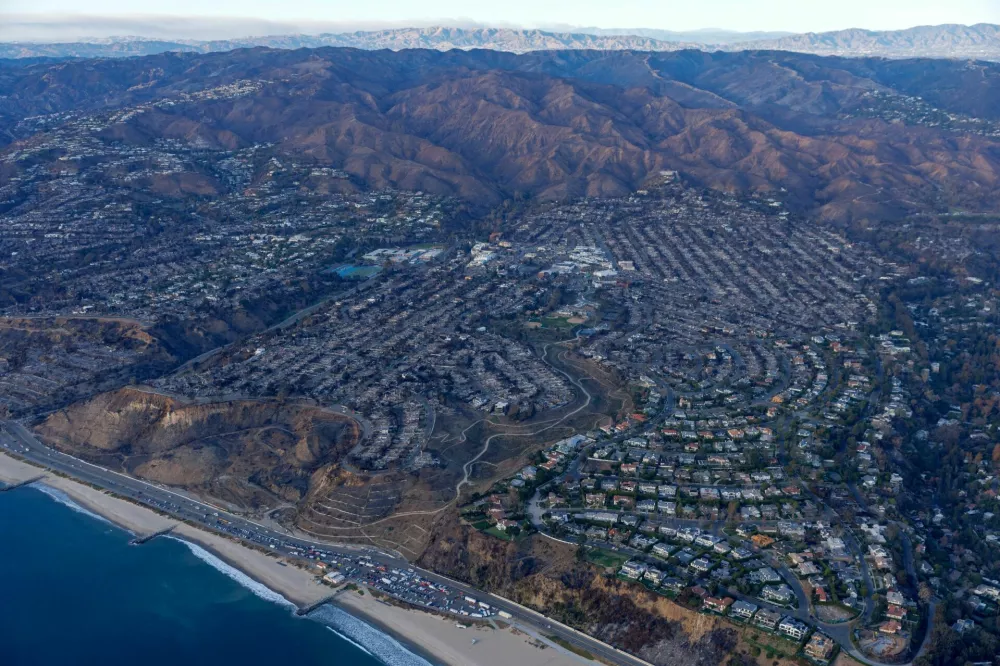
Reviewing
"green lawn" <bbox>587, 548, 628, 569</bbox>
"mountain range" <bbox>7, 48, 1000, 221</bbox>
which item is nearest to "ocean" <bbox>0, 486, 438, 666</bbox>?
"green lawn" <bbox>587, 548, 628, 569</bbox>

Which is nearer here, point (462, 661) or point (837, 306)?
→ point (462, 661)

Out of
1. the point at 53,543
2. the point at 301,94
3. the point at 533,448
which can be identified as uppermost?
the point at 301,94

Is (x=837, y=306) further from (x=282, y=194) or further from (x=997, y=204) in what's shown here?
(x=282, y=194)

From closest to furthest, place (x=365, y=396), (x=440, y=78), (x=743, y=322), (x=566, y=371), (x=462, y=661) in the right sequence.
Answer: (x=462, y=661)
(x=365, y=396)
(x=566, y=371)
(x=743, y=322)
(x=440, y=78)

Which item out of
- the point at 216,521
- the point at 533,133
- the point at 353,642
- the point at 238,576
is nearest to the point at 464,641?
the point at 353,642

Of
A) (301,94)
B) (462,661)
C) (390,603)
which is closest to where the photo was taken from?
(462,661)

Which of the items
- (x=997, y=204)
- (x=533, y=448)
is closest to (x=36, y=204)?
(x=533, y=448)

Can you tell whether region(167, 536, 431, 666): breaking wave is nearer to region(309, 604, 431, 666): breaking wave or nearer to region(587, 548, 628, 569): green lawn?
region(309, 604, 431, 666): breaking wave

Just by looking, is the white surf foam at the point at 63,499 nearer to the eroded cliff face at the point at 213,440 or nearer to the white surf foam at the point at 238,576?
the eroded cliff face at the point at 213,440
